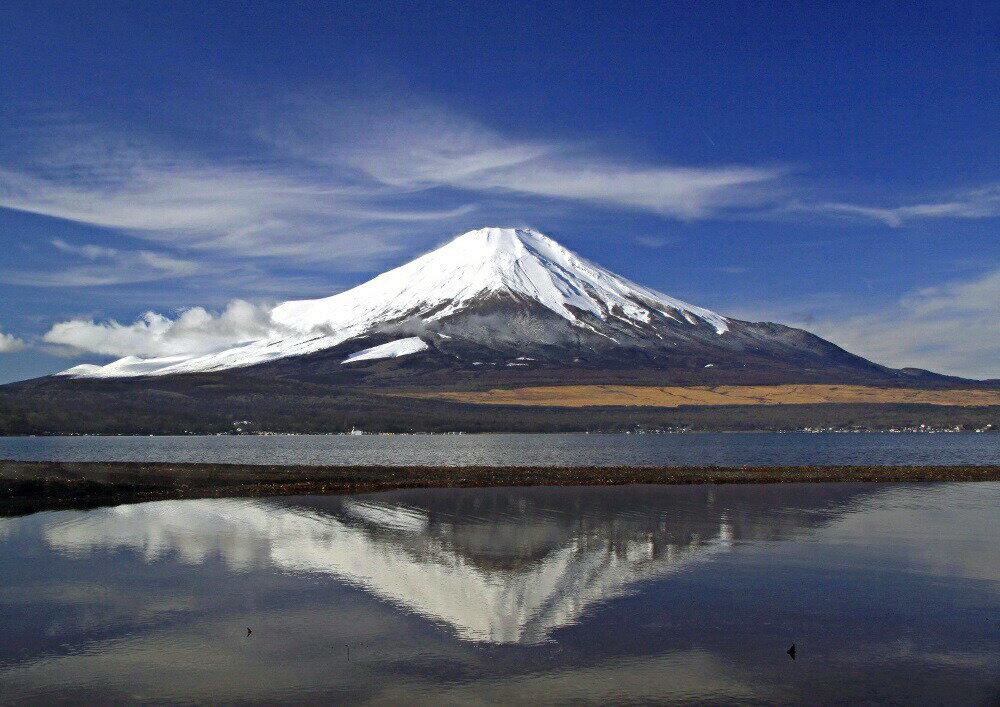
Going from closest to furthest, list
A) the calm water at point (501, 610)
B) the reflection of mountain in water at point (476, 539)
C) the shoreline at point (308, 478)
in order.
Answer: the calm water at point (501, 610) → the reflection of mountain in water at point (476, 539) → the shoreline at point (308, 478)

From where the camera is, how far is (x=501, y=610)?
58.9 feet

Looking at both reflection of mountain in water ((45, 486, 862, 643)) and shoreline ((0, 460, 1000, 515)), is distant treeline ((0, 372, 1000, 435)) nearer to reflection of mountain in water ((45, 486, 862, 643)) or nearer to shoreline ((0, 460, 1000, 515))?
shoreline ((0, 460, 1000, 515))

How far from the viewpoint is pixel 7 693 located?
43.1 feet

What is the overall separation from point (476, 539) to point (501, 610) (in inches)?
372

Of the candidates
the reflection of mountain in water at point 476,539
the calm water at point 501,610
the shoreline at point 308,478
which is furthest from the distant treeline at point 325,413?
the calm water at point 501,610

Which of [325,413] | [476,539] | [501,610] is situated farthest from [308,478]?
[325,413]

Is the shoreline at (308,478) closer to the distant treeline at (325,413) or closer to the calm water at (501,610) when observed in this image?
the calm water at (501,610)

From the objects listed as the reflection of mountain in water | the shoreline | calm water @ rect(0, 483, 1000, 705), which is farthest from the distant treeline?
calm water @ rect(0, 483, 1000, 705)

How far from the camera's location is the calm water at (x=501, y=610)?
1369 cm

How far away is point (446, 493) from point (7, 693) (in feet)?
100

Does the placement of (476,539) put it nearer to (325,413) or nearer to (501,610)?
(501,610)

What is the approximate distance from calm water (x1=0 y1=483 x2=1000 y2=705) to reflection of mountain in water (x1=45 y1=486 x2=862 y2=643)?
0.41 ft

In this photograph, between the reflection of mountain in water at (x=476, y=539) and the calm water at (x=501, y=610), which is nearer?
the calm water at (x=501, y=610)

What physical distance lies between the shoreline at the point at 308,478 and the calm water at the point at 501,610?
330 inches
